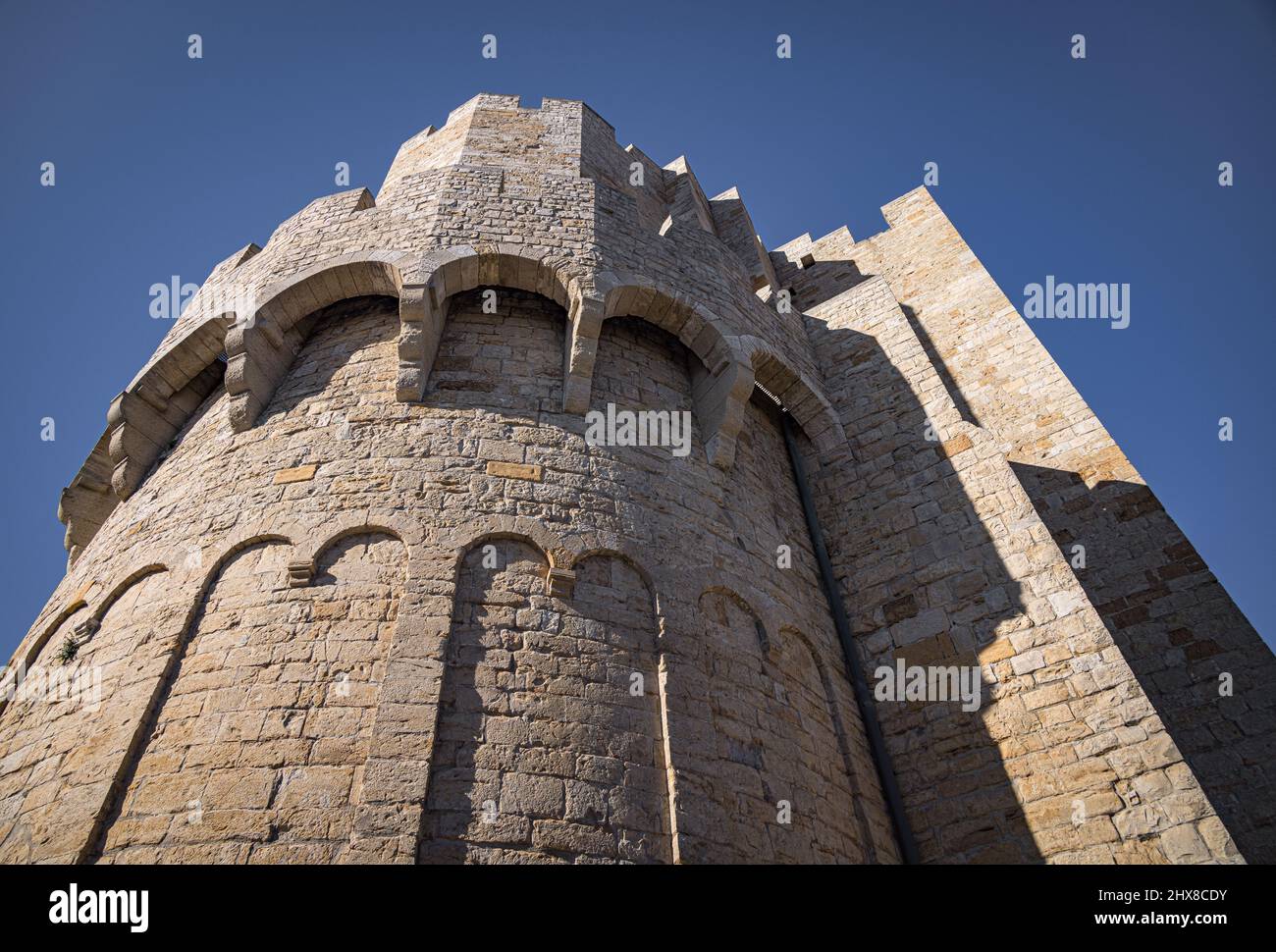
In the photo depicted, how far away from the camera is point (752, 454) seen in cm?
852

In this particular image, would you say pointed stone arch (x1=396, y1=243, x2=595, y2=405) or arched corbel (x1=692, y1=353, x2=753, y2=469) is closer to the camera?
pointed stone arch (x1=396, y1=243, x2=595, y2=405)

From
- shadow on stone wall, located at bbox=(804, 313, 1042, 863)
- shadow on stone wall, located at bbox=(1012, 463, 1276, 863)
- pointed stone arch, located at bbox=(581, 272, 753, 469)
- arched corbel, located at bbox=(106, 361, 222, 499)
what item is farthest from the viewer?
arched corbel, located at bbox=(106, 361, 222, 499)

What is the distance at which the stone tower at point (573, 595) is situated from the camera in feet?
15.4

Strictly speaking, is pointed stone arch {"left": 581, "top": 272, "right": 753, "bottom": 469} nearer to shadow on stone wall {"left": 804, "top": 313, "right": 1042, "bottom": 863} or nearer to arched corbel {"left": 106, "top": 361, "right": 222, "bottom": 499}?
shadow on stone wall {"left": 804, "top": 313, "right": 1042, "bottom": 863}

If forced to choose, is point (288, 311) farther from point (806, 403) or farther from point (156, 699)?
point (806, 403)

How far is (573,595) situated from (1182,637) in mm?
6249

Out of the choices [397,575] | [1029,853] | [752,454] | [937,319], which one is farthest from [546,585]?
[937,319]

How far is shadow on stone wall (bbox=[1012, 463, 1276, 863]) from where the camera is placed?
21.7 ft

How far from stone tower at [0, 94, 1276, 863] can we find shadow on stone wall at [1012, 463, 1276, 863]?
33mm

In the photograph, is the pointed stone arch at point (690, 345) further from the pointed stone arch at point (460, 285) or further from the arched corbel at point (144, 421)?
the arched corbel at point (144, 421)

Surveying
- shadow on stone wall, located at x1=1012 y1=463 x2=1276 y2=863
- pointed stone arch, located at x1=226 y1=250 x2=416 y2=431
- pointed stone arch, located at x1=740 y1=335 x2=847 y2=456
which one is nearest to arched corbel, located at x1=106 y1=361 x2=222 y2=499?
pointed stone arch, located at x1=226 y1=250 x2=416 y2=431

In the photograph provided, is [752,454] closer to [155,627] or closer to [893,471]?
[893,471]

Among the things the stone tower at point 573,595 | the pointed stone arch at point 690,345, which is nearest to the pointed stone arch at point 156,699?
the stone tower at point 573,595
